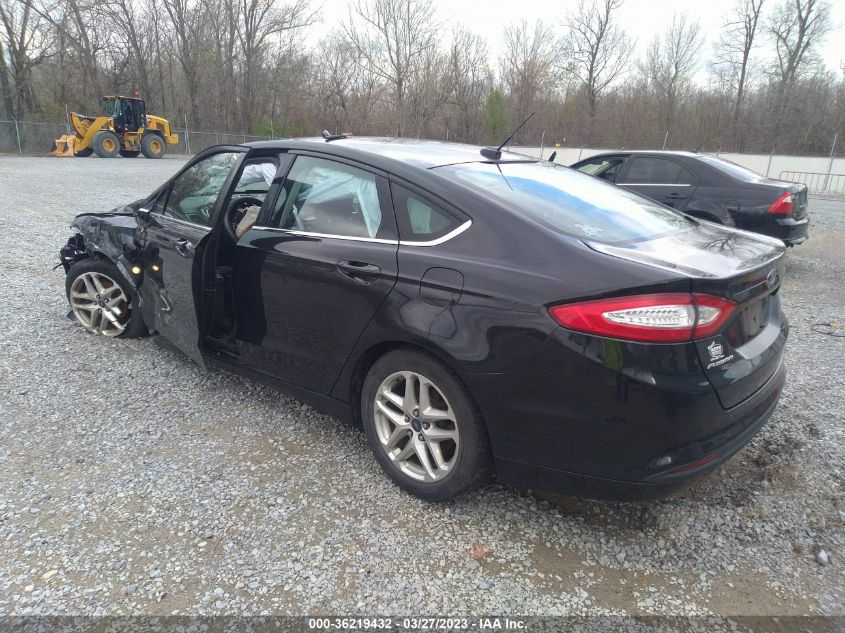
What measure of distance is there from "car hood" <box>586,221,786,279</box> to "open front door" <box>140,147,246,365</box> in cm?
227

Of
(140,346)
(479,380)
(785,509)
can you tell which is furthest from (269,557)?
(140,346)

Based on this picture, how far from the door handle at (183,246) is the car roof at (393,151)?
0.71 meters

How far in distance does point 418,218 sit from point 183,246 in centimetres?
165

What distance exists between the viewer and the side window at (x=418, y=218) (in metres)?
2.48

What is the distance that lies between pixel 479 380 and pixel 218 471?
1.53 m

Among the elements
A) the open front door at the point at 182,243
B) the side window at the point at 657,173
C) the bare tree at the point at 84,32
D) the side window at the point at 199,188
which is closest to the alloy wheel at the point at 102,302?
the open front door at the point at 182,243

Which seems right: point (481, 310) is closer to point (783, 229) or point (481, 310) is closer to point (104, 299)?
point (104, 299)

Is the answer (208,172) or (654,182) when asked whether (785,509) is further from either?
(654,182)

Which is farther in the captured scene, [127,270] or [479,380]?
[127,270]

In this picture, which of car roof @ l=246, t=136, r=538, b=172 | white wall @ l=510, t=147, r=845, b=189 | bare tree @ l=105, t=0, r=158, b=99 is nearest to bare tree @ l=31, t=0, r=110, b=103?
bare tree @ l=105, t=0, r=158, b=99

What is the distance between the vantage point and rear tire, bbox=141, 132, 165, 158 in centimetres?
2773

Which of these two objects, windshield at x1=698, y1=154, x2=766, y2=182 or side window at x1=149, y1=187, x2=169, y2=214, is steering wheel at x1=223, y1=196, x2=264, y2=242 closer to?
side window at x1=149, y1=187, x2=169, y2=214

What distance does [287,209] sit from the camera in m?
3.10

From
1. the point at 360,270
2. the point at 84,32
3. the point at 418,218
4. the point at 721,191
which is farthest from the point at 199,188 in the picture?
the point at 84,32
